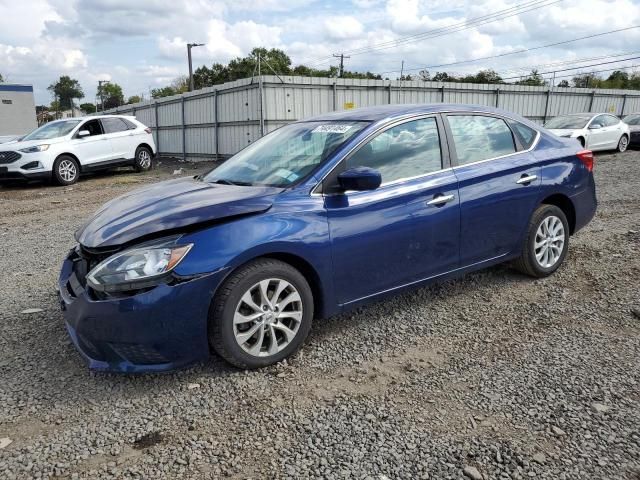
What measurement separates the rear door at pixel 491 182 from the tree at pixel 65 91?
11154 cm

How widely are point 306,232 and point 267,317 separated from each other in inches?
22.4

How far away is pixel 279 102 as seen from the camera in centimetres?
1520

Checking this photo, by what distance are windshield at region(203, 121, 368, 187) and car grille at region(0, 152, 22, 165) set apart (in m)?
9.65

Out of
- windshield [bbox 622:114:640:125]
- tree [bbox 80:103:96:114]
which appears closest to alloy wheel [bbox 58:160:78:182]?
windshield [bbox 622:114:640:125]

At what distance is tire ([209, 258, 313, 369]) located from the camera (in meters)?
2.90

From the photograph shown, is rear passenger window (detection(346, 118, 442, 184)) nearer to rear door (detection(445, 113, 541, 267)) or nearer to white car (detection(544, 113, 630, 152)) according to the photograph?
rear door (detection(445, 113, 541, 267))

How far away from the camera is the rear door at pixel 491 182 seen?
388cm

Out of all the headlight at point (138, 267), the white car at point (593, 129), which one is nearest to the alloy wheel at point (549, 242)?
the headlight at point (138, 267)

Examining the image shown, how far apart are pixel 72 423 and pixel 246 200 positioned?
1.54m

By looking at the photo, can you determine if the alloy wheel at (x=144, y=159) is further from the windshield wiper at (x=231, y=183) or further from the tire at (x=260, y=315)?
the tire at (x=260, y=315)

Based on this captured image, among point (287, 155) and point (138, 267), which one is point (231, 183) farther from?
point (138, 267)

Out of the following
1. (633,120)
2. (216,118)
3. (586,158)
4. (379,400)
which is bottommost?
(379,400)

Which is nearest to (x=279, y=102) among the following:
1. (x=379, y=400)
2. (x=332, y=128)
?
(x=332, y=128)

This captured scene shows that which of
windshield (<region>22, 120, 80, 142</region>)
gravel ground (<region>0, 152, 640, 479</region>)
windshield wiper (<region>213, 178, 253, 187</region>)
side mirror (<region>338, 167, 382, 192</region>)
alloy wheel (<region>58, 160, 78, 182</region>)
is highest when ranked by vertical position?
windshield (<region>22, 120, 80, 142</region>)
